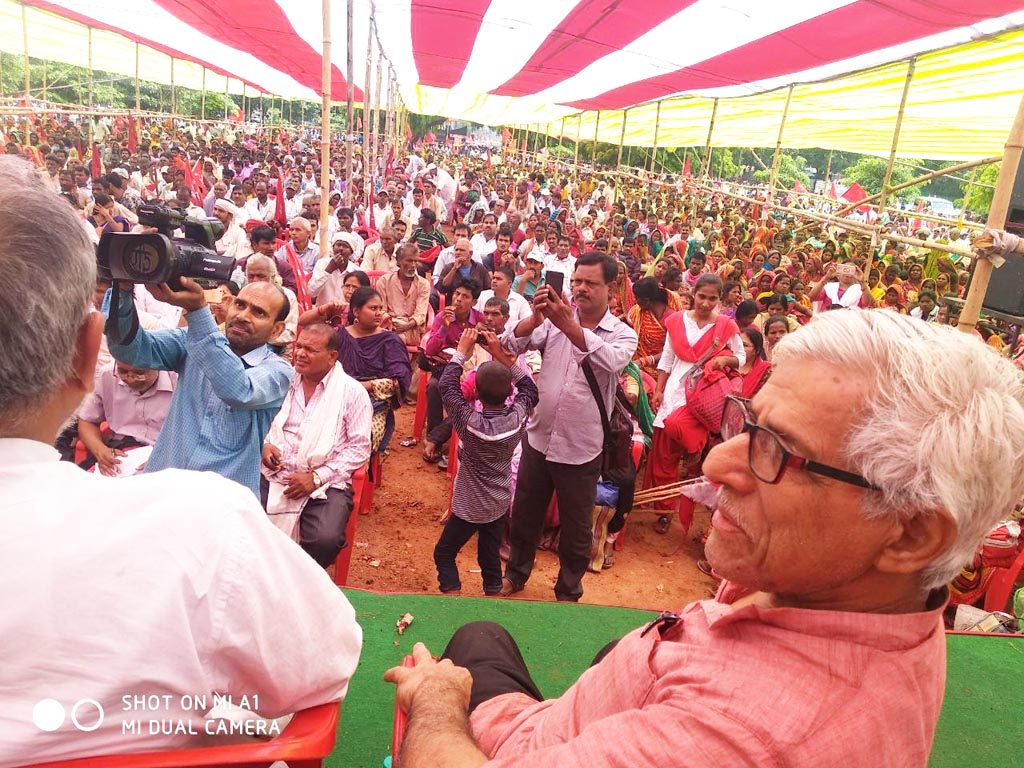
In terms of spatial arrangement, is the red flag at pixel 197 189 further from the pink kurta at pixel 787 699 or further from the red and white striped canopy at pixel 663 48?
the pink kurta at pixel 787 699

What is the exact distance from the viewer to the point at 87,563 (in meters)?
0.83

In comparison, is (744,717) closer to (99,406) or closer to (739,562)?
(739,562)

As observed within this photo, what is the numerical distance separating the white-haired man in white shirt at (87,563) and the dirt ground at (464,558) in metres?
2.70

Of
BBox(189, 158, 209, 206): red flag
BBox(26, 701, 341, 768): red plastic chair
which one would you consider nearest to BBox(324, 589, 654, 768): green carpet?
BBox(26, 701, 341, 768): red plastic chair

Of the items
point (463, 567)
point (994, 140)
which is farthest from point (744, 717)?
point (994, 140)

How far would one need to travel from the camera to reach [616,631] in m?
2.48

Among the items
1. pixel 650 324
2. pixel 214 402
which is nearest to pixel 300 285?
pixel 650 324

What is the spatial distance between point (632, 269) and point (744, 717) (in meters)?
8.52

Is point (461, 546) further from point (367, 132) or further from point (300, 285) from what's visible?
point (367, 132)

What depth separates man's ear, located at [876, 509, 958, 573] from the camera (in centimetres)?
86

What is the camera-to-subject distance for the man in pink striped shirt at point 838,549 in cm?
85

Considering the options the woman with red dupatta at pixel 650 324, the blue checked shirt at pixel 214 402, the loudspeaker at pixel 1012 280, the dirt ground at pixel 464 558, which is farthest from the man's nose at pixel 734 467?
the woman with red dupatta at pixel 650 324

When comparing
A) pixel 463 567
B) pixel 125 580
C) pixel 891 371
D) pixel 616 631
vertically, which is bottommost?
pixel 463 567

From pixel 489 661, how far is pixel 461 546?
1.84 metres
